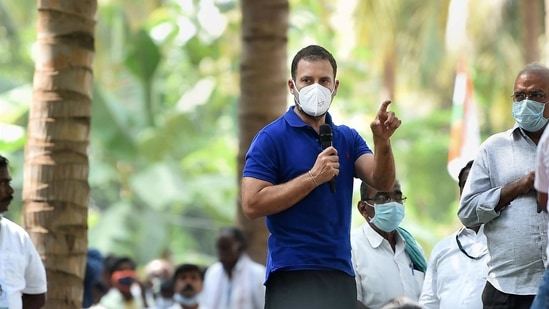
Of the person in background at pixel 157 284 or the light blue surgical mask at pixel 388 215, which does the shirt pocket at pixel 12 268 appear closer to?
the light blue surgical mask at pixel 388 215

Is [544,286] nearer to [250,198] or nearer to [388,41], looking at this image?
[250,198]

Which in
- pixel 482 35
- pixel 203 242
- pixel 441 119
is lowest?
pixel 203 242

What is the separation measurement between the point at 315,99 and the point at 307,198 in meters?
0.50

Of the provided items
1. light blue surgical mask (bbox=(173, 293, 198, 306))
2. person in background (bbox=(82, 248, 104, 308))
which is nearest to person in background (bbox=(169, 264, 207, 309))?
light blue surgical mask (bbox=(173, 293, 198, 306))

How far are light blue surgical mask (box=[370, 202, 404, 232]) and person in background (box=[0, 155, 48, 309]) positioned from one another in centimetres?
209

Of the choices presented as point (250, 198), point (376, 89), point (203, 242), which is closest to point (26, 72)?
point (203, 242)

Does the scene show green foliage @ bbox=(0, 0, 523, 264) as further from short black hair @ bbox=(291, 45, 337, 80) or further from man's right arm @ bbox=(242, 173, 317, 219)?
man's right arm @ bbox=(242, 173, 317, 219)

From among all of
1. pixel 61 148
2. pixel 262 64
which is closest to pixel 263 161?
pixel 61 148

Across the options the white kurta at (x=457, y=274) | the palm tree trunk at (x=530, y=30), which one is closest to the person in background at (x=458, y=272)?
the white kurta at (x=457, y=274)

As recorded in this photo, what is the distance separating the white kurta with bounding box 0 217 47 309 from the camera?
25.0ft

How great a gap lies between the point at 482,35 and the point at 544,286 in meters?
26.9

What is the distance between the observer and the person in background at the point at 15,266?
7.59m

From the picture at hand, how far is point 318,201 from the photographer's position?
6414 millimetres

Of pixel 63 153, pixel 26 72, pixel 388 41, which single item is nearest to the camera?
pixel 63 153
